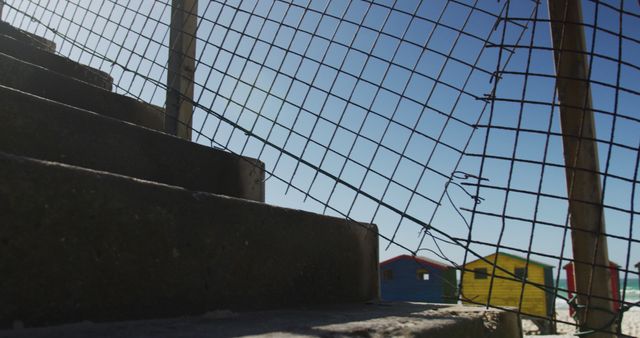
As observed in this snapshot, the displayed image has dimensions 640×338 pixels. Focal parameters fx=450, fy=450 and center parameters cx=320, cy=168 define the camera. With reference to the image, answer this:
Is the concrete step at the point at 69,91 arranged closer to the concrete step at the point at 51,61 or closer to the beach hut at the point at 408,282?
the concrete step at the point at 51,61

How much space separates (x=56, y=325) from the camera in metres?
0.93

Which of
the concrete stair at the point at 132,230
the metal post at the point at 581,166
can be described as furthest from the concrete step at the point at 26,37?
the metal post at the point at 581,166

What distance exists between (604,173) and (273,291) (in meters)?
1.20

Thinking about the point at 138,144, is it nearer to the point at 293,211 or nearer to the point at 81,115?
the point at 81,115

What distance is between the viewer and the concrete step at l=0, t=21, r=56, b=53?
2.51m

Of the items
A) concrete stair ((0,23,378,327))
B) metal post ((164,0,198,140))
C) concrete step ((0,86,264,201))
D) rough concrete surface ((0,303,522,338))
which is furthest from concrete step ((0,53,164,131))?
rough concrete surface ((0,303,522,338))

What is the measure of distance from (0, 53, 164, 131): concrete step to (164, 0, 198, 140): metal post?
0.11 meters

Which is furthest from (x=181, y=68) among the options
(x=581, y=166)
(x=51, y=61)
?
(x=581, y=166)

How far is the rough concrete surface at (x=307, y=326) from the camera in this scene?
0.92m

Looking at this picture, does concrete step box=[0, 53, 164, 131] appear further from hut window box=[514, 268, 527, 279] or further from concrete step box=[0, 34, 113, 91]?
hut window box=[514, 268, 527, 279]

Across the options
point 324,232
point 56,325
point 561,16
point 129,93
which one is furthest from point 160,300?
point 561,16

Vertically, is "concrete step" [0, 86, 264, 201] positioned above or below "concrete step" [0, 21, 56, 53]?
below

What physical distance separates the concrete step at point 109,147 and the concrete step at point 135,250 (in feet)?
1.14

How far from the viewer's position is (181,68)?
2.43 metres
